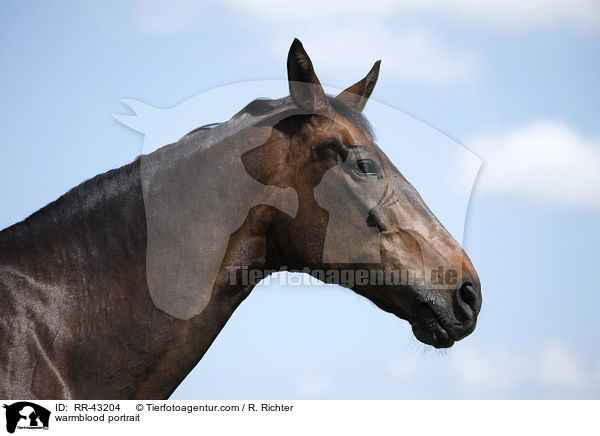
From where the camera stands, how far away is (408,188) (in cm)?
431

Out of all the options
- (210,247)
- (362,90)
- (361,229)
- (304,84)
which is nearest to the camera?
(210,247)

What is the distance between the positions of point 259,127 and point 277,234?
835mm

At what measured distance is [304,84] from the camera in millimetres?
4324

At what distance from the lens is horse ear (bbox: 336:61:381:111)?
195 inches

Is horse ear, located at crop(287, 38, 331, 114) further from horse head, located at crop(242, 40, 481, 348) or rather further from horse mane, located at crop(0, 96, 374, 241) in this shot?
horse mane, located at crop(0, 96, 374, 241)

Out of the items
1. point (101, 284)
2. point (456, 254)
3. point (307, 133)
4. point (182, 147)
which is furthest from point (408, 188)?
point (101, 284)

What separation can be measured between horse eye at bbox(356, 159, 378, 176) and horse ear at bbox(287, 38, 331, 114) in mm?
515

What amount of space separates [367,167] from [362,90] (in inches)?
44.1

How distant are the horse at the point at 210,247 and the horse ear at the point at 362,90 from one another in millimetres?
556
